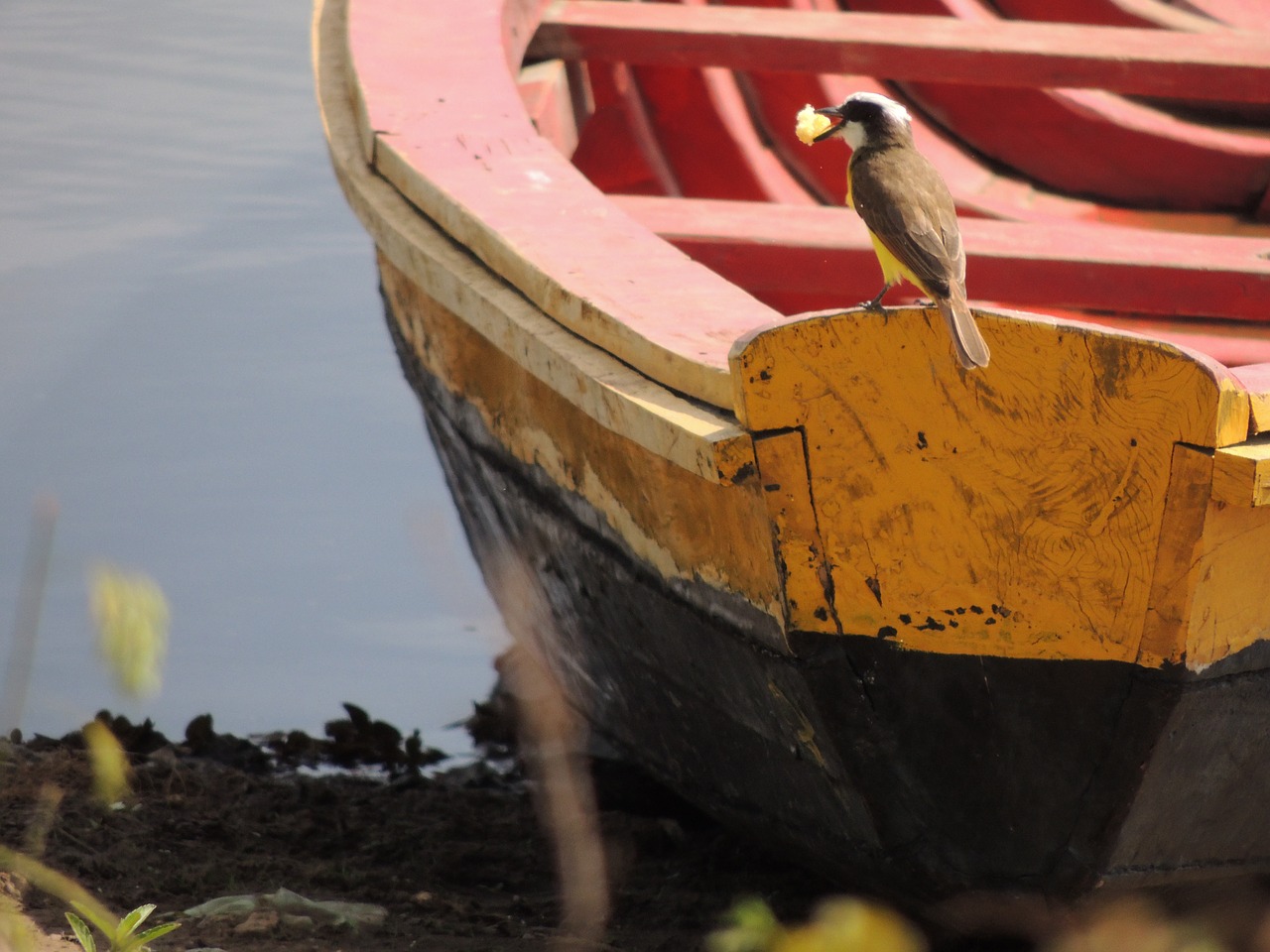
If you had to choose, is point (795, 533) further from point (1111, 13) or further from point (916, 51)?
point (1111, 13)

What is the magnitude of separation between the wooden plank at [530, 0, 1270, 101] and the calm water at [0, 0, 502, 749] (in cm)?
107

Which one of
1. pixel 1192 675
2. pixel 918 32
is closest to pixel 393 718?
pixel 918 32

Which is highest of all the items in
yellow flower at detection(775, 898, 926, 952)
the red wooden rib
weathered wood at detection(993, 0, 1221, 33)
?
weathered wood at detection(993, 0, 1221, 33)

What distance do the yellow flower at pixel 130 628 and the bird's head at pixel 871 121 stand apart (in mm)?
1383

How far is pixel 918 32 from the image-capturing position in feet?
11.1

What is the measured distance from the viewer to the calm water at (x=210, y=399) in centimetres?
353

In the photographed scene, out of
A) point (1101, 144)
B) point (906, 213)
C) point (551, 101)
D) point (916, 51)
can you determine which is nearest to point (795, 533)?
point (906, 213)

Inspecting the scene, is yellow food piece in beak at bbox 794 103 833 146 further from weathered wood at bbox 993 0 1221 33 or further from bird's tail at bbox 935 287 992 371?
weathered wood at bbox 993 0 1221 33

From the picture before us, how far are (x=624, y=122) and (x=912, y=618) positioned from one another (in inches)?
87.3

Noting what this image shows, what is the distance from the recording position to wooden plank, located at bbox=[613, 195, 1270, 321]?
261 cm

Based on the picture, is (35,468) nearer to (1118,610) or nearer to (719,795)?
(719,795)

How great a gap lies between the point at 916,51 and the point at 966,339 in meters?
1.94

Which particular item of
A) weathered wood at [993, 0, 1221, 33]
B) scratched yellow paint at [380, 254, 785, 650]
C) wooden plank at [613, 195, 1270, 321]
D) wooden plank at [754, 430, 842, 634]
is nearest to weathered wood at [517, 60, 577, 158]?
wooden plank at [613, 195, 1270, 321]

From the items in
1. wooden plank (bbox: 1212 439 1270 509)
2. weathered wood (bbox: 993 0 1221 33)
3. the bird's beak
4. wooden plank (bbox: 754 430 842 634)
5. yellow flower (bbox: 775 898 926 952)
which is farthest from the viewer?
weathered wood (bbox: 993 0 1221 33)
